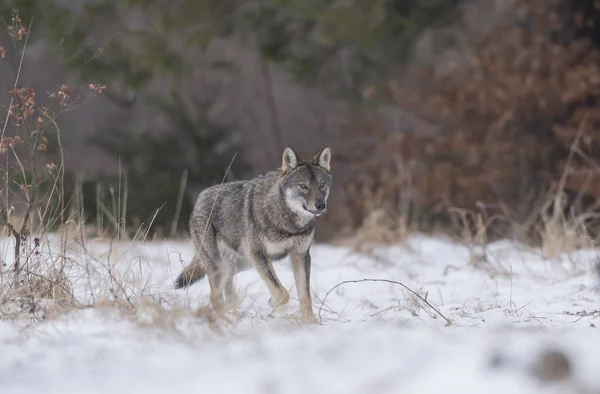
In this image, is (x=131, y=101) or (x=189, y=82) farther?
(x=189, y=82)

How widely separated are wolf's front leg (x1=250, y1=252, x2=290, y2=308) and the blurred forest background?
17.5 feet

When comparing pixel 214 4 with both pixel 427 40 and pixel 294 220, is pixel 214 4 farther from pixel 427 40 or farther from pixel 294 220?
pixel 294 220

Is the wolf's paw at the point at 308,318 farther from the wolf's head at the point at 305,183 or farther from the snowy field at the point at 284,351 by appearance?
the wolf's head at the point at 305,183

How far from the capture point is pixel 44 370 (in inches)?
159

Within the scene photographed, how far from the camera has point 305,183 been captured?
7461mm

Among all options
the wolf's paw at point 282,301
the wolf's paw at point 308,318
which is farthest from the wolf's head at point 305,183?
the wolf's paw at point 308,318

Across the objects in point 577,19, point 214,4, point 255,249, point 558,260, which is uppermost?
point 214,4

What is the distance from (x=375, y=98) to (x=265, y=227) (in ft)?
36.1

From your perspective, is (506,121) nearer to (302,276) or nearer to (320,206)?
(320,206)

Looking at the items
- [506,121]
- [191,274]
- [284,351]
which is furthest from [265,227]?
[506,121]

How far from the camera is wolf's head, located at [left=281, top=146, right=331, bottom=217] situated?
734 cm

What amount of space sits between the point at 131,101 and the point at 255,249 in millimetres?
14172

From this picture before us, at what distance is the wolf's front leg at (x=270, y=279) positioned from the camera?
7031mm

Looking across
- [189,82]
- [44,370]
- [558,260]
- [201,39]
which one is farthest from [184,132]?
[44,370]
